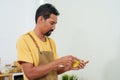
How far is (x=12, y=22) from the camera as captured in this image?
8.34 ft

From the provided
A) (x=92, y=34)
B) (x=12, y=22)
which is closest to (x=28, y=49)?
(x=92, y=34)

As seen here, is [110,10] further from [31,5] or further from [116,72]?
[31,5]

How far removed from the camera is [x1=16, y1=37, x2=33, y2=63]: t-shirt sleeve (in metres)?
1.16

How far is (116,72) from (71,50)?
562 mm

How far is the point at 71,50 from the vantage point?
2201 millimetres

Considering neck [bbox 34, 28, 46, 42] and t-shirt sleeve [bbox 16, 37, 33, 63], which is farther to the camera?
neck [bbox 34, 28, 46, 42]

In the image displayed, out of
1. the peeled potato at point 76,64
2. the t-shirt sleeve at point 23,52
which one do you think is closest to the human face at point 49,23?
the t-shirt sleeve at point 23,52

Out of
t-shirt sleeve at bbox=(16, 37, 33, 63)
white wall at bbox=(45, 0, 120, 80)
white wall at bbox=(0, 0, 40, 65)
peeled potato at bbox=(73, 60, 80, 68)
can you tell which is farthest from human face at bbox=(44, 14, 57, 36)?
white wall at bbox=(0, 0, 40, 65)

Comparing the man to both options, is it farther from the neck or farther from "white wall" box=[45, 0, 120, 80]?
"white wall" box=[45, 0, 120, 80]

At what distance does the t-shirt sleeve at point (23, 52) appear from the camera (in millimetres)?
1160

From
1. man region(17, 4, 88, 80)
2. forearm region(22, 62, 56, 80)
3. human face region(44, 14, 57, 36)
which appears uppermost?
human face region(44, 14, 57, 36)

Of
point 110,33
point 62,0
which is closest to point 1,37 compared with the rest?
point 62,0

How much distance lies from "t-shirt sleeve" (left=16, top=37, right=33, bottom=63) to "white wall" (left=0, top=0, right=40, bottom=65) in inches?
50.8

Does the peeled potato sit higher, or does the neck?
the neck
